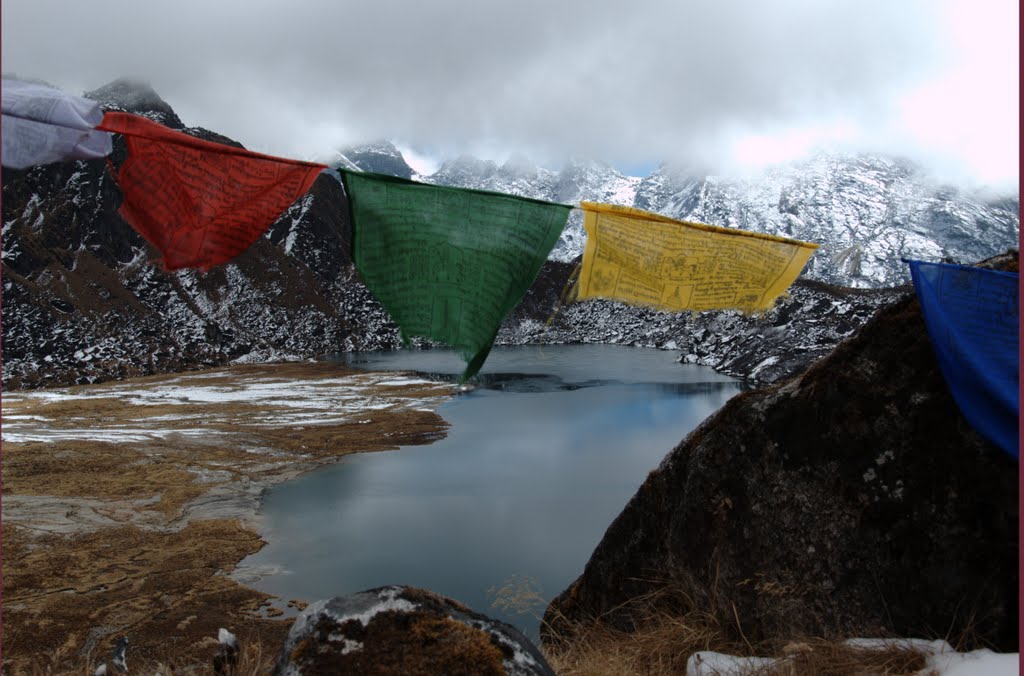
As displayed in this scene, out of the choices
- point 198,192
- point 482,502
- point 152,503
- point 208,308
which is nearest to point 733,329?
point 482,502

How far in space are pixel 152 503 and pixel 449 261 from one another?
15.6m

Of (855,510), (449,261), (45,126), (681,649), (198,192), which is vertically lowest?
(681,649)

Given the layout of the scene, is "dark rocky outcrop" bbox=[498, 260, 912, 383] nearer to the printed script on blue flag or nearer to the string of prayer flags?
the printed script on blue flag

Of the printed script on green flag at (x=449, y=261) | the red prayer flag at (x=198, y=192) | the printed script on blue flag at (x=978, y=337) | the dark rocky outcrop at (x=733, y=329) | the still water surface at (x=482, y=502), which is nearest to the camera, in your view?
the printed script on blue flag at (x=978, y=337)

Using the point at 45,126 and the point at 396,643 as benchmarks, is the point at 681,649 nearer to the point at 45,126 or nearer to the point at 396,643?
the point at 396,643

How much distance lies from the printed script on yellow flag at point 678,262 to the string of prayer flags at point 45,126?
9.25ft

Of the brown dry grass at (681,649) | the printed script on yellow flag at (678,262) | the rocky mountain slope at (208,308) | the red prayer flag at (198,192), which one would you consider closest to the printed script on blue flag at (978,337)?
the printed script on yellow flag at (678,262)

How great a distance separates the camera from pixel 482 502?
17.0 meters

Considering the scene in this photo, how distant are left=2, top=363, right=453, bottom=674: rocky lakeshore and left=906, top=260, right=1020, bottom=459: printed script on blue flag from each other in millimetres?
4845

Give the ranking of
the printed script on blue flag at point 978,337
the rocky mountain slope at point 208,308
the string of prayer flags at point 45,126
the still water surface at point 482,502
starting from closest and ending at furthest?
the printed script on blue flag at point 978,337, the string of prayer flags at point 45,126, the still water surface at point 482,502, the rocky mountain slope at point 208,308

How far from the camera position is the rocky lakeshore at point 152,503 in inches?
379

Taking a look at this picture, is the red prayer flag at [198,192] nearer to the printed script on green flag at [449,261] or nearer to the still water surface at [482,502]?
the printed script on green flag at [449,261]

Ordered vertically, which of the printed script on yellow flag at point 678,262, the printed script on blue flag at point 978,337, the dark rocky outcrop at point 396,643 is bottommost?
the dark rocky outcrop at point 396,643

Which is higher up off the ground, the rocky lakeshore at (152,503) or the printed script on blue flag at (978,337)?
the printed script on blue flag at (978,337)
